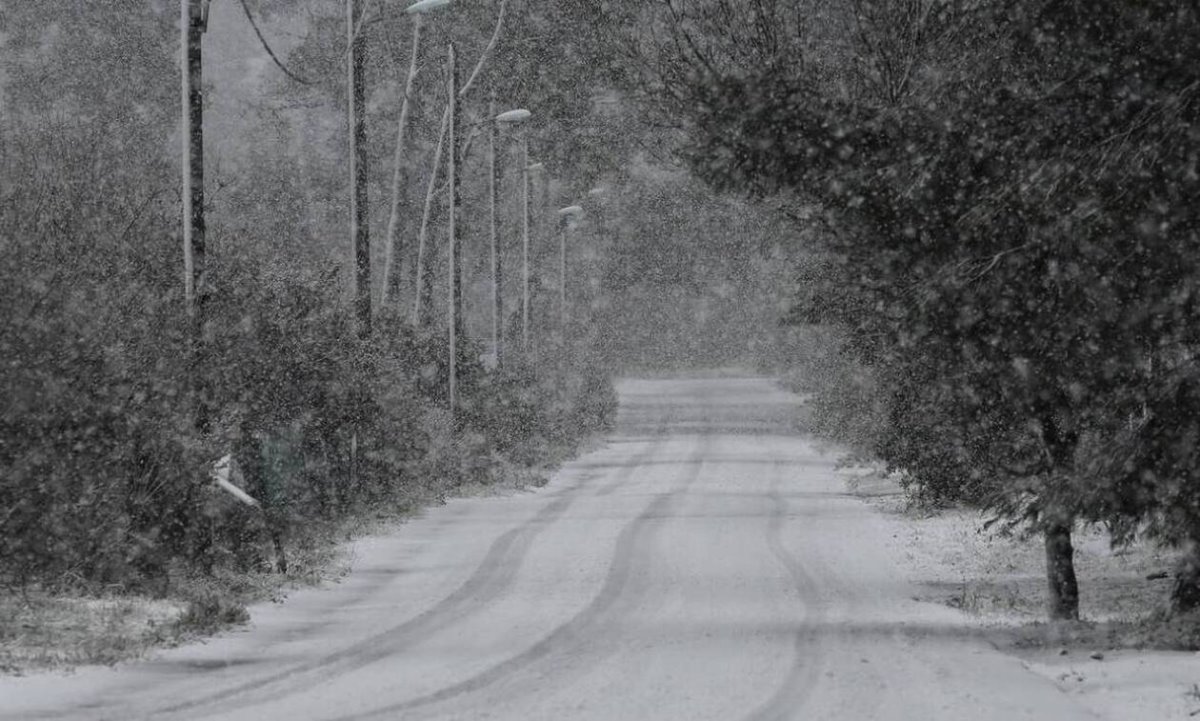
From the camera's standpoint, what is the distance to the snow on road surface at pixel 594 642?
394 inches

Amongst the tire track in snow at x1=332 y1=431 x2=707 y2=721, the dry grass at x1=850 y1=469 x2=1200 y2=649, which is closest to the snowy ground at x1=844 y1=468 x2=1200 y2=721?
the dry grass at x1=850 y1=469 x2=1200 y2=649

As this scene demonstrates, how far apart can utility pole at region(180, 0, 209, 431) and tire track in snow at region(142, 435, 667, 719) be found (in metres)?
3.19

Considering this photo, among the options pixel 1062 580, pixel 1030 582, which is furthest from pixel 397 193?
pixel 1062 580

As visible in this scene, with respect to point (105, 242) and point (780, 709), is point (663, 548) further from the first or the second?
point (780, 709)

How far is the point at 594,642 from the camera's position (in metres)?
12.5

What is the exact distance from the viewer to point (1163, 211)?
35.8 feet

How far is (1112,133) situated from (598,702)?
17.2ft

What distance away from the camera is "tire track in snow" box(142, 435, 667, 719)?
33.0 ft

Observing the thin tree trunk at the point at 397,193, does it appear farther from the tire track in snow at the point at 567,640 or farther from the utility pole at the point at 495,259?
the tire track in snow at the point at 567,640

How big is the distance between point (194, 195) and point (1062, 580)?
8962 millimetres

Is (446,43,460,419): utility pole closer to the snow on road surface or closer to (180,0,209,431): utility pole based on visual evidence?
the snow on road surface

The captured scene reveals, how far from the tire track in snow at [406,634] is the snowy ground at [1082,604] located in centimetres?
421

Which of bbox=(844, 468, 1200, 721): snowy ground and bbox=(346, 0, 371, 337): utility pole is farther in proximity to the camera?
bbox=(346, 0, 371, 337): utility pole

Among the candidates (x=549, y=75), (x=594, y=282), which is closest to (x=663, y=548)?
(x=549, y=75)
